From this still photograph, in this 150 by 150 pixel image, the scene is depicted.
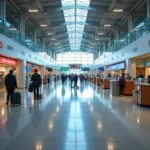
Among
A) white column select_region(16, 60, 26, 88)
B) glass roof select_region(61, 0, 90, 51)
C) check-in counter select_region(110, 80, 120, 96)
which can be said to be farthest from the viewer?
white column select_region(16, 60, 26, 88)

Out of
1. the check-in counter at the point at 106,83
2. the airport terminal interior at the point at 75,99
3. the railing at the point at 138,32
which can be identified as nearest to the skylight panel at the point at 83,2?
the airport terminal interior at the point at 75,99

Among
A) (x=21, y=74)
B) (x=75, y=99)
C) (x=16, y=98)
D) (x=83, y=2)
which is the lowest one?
(x=75, y=99)

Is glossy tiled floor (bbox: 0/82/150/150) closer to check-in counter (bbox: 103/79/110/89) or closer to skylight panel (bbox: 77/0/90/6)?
check-in counter (bbox: 103/79/110/89)

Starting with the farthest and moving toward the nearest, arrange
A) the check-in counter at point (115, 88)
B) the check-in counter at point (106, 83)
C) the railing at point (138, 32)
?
the check-in counter at point (106, 83) → the railing at point (138, 32) → the check-in counter at point (115, 88)

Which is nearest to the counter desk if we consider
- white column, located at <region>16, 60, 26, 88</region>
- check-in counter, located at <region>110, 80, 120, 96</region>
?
check-in counter, located at <region>110, 80, 120, 96</region>

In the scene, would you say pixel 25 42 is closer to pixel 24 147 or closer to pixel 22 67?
pixel 22 67

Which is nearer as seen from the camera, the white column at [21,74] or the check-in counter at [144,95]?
the check-in counter at [144,95]

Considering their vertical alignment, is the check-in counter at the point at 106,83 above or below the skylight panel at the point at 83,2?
below

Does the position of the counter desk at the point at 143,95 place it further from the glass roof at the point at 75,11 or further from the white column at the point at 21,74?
the white column at the point at 21,74

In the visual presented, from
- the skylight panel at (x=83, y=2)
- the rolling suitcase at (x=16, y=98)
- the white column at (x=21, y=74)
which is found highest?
the skylight panel at (x=83, y=2)

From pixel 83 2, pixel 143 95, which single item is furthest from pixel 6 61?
pixel 143 95

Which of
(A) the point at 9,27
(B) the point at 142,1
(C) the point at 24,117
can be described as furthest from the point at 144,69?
(C) the point at 24,117

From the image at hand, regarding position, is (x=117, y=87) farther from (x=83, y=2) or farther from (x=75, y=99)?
(x=83, y=2)

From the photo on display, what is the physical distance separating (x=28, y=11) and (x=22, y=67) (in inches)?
223
